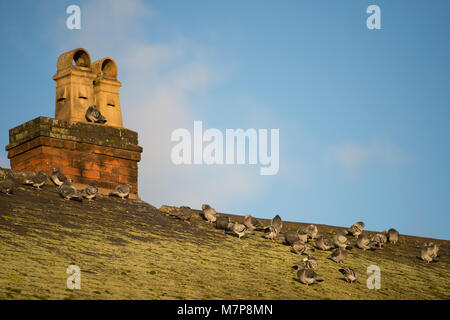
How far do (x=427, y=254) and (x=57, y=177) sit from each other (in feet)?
30.4

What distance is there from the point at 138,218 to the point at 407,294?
616 cm

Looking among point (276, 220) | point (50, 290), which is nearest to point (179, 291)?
Answer: point (50, 290)

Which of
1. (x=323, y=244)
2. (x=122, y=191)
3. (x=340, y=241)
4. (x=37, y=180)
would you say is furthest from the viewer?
(x=122, y=191)

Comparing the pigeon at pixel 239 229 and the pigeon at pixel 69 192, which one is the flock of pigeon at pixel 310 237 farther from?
the pigeon at pixel 69 192

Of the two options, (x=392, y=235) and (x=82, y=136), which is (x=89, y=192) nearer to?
(x=82, y=136)

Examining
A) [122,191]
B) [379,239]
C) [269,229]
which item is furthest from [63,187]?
[379,239]

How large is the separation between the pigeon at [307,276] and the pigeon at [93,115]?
A: 8546 millimetres

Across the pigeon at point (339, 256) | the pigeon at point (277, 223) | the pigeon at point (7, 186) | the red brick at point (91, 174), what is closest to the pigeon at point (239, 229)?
the pigeon at point (277, 223)

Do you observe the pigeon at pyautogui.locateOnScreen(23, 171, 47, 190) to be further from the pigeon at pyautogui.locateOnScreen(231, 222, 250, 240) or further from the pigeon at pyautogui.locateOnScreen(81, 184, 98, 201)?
the pigeon at pyautogui.locateOnScreen(231, 222, 250, 240)

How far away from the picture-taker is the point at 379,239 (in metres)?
17.4

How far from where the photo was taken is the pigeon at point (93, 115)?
1853cm

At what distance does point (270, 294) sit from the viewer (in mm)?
11062

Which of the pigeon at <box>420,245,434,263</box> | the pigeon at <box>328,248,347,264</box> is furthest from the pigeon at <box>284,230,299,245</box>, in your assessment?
the pigeon at <box>420,245,434,263</box>
